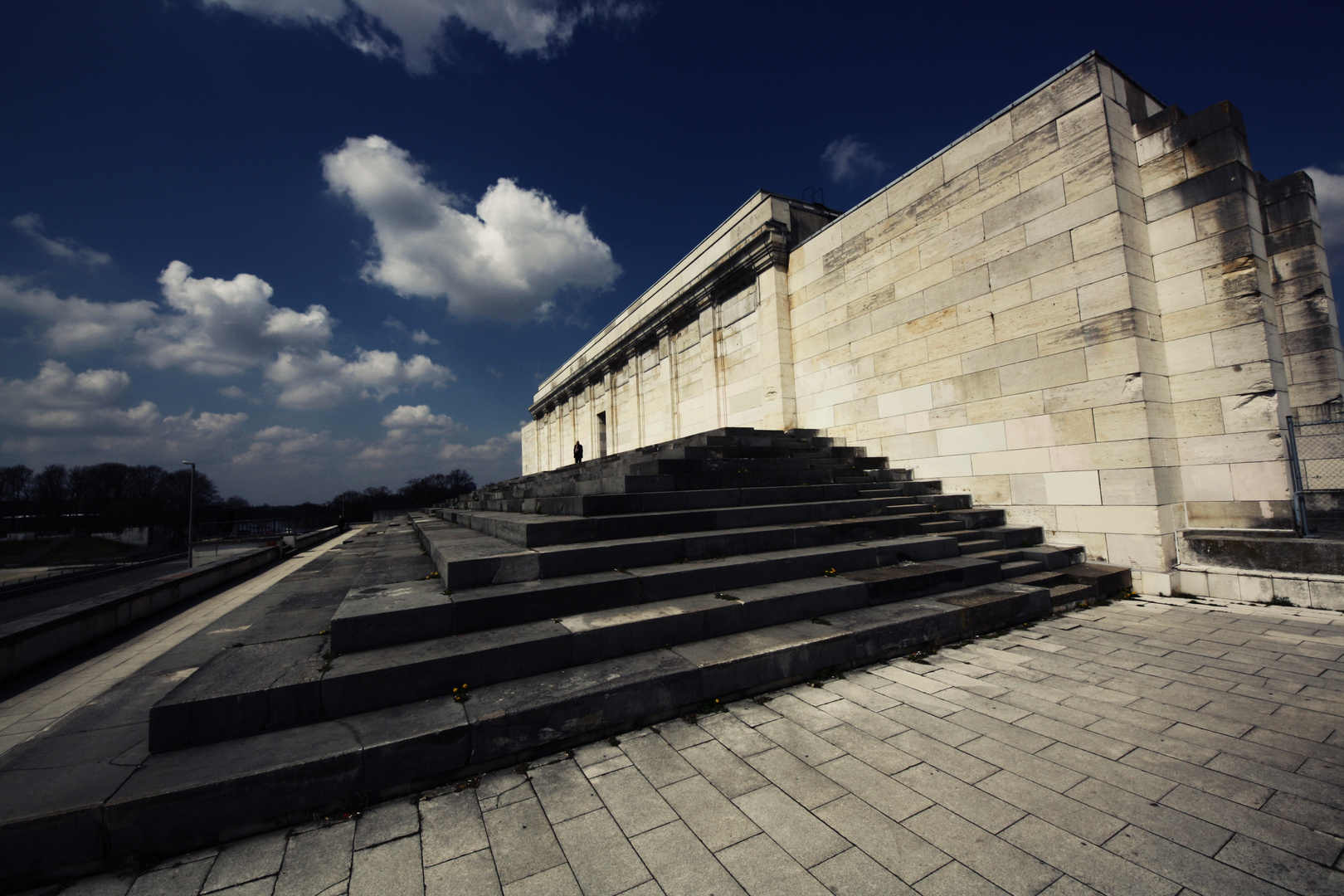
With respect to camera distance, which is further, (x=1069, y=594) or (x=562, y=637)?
(x=1069, y=594)

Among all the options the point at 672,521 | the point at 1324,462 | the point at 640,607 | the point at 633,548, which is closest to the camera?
the point at 640,607

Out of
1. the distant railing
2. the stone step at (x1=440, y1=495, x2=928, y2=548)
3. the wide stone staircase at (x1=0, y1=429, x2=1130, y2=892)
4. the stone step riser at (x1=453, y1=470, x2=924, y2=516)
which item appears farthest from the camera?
the distant railing

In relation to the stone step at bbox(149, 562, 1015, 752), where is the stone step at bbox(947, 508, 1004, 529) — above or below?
above

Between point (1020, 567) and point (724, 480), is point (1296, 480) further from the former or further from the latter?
point (724, 480)

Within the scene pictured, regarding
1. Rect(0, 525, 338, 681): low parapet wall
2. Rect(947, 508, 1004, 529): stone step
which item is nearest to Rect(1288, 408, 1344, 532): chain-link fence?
Rect(947, 508, 1004, 529): stone step

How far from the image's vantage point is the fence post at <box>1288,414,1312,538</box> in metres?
6.35

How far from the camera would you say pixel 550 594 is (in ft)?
15.2

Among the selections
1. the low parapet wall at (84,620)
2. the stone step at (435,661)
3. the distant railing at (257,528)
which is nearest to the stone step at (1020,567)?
the stone step at (435,661)

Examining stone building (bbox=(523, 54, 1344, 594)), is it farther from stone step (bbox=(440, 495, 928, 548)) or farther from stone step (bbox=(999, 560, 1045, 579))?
stone step (bbox=(440, 495, 928, 548))

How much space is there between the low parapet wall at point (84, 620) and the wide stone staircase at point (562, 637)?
126 inches

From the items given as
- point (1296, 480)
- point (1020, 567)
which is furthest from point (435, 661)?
point (1296, 480)

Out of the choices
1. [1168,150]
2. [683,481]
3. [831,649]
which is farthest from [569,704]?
[1168,150]

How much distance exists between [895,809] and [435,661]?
120 inches

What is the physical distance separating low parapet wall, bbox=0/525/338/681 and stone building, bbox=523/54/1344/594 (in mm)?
12972
